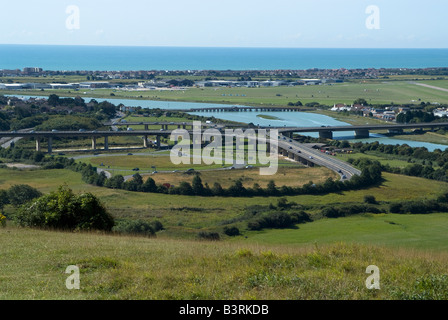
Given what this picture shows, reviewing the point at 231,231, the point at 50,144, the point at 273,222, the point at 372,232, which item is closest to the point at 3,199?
the point at 231,231

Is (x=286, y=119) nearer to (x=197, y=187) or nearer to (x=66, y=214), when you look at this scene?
(x=197, y=187)

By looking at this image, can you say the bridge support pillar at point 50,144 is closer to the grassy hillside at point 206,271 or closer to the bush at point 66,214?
the bush at point 66,214

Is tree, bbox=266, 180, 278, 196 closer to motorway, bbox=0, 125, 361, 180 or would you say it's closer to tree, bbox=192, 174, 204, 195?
tree, bbox=192, 174, 204, 195

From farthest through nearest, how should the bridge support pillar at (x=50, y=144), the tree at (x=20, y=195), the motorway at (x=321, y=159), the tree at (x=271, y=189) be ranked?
the bridge support pillar at (x=50, y=144)
the motorway at (x=321, y=159)
the tree at (x=271, y=189)
the tree at (x=20, y=195)

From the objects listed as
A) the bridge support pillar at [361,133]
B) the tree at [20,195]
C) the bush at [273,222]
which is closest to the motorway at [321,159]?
the bush at [273,222]

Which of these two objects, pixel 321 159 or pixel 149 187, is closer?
pixel 149 187

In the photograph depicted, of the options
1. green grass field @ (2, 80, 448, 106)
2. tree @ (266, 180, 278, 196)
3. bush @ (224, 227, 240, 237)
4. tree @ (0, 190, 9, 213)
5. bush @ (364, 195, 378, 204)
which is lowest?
bush @ (364, 195, 378, 204)

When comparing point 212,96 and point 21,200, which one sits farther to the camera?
point 212,96

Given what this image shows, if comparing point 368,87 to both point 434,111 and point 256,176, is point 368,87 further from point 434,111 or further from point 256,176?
point 256,176

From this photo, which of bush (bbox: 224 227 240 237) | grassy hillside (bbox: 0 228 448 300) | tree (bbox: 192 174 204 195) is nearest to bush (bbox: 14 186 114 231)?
grassy hillside (bbox: 0 228 448 300)

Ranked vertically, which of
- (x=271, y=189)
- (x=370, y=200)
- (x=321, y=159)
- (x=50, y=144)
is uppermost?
(x=50, y=144)

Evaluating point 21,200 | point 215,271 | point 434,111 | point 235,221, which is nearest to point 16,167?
point 21,200
